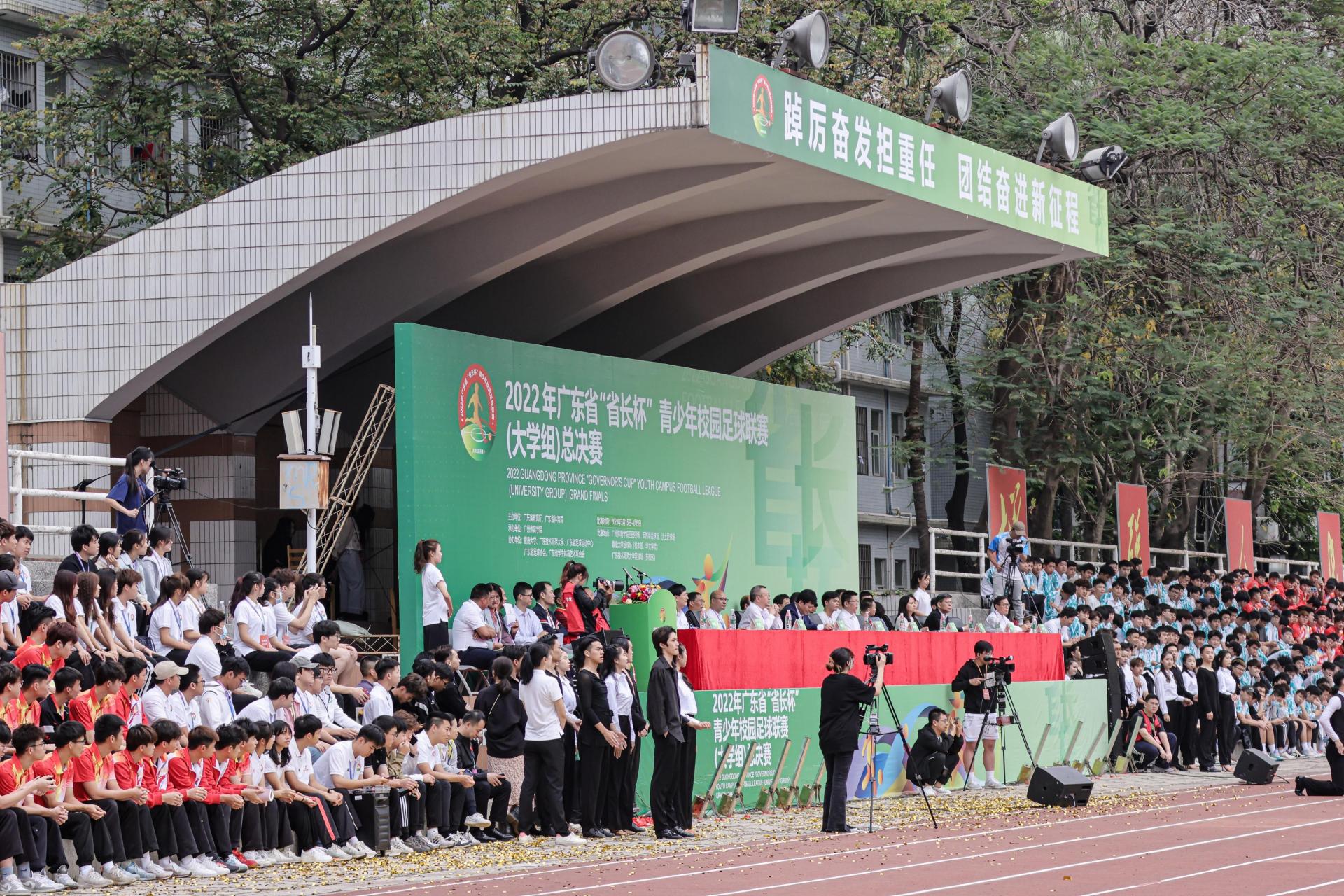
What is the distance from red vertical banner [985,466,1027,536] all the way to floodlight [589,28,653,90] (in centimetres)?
867

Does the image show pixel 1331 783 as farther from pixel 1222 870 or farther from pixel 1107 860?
pixel 1222 870

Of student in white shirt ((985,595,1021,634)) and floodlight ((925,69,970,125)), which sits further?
student in white shirt ((985,595,1021,634))

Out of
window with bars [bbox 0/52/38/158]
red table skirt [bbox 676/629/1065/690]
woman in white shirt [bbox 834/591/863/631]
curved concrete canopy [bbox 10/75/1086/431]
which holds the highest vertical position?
window with bars [bbox 0/52/38/158]

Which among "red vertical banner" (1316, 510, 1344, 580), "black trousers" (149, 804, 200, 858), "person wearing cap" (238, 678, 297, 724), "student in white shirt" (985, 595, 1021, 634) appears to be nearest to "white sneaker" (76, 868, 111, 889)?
"black trousers" (149, 804, 200, 858)

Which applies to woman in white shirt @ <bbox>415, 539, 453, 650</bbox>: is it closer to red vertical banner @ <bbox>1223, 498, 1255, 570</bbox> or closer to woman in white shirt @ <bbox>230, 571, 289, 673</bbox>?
woman in white shirt @ <bbox>230, 571, 289, 673</bbox>

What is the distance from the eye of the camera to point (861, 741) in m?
17.1

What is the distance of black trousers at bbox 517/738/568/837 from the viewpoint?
13.6 meters

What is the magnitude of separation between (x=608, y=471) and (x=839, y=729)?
20.0 feet

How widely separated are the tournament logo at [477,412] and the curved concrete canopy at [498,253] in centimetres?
158

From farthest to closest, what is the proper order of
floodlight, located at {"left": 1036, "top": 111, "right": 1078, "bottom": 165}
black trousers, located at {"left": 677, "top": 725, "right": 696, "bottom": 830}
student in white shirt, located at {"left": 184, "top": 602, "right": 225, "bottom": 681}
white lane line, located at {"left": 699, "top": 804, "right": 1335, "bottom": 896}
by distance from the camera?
floodlight, located at {"left": 1036, "top": 111, "right": 1078, "bottom": 165} → black trousers, located at {"left": 677, "top": 725, "right": 696, "bottom": 830} → student in white shirt, located at {"left": 184, "top": 602, "right": 225, "bottom": 681} → white lane line, located at {"left": 699, "top": 804, "right": 1335, "bottom": 896}

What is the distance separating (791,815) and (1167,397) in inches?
529

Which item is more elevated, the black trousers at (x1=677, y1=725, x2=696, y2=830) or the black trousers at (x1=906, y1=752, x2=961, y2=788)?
the black trousers at (x1=677, y1=725, x2=696, y2=830)

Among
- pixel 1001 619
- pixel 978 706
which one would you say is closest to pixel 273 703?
pixel 978 706

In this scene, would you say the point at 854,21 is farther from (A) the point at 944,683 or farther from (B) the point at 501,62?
(A) the point at 944,683
